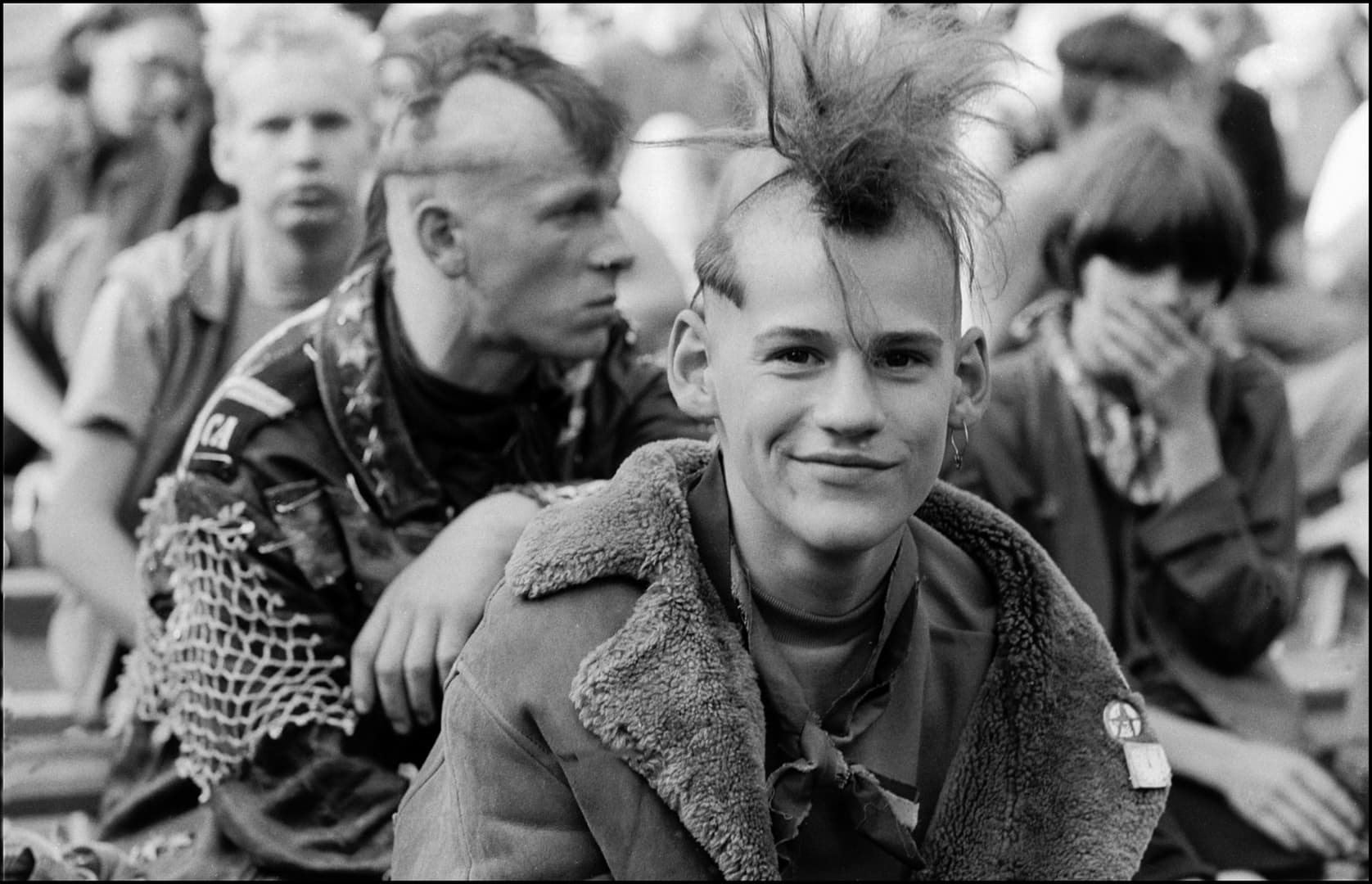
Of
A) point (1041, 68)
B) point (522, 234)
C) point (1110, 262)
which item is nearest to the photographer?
point (1041, 68)

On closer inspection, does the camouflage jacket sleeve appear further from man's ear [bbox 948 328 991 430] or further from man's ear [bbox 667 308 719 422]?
man's ear [bbox 948 328 991 430]

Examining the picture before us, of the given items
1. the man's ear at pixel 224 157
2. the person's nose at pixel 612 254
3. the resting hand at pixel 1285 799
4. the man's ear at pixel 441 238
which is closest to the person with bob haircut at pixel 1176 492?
the resting hand at pixel 1285 799

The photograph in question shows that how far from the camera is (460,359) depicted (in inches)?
79.7

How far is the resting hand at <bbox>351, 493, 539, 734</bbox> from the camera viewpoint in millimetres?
1702

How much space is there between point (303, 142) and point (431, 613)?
3.39 ft

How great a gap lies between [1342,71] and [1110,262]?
41.2 inches

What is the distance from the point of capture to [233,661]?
1.86m

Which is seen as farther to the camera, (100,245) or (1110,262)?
(100,245)

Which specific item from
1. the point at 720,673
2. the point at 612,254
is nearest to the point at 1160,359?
the point at 612,254

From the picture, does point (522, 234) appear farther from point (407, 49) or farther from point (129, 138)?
point (129, 138)

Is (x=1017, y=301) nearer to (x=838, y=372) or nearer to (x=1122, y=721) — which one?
(x=1122, y=721)

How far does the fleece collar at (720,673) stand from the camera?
129cm

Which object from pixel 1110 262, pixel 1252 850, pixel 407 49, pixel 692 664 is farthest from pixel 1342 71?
pixel 692 664

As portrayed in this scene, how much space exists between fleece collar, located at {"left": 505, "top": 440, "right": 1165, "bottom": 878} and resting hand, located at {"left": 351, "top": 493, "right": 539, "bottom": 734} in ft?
0.89
